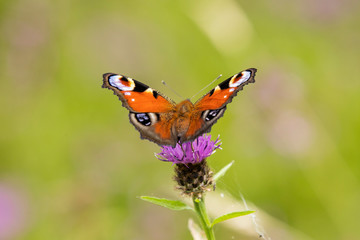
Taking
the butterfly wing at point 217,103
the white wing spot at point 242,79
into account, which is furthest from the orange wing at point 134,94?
the white wing spot at point 242,79

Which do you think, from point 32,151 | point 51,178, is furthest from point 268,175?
point 32,151

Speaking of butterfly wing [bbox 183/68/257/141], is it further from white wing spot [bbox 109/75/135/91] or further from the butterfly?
white wing spot [bbox 109/75/135/91]

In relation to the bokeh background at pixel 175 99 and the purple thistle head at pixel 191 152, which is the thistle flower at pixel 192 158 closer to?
the purple thistle head at pixel 191 152

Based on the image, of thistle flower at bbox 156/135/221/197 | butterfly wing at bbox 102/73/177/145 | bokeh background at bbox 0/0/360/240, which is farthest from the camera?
bokeh background at bbox 0/0/360/240

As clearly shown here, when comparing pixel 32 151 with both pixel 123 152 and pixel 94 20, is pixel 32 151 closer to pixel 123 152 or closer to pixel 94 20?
pixel 123 152

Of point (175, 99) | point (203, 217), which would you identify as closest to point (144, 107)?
point (203, 217)

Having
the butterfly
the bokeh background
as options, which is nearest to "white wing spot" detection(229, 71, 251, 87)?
the butterfly

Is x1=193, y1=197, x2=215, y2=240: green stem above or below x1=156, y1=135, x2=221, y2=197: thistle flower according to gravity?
below
